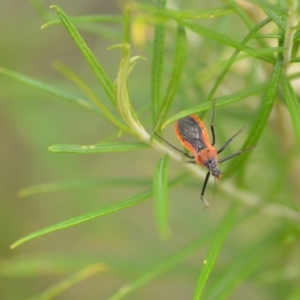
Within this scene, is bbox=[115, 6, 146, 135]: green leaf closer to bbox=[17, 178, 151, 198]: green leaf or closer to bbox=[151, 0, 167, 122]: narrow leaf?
bbox=[151, 0, 167, 122]: narrow leaf

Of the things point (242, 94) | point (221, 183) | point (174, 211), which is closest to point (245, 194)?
point (221, 183)

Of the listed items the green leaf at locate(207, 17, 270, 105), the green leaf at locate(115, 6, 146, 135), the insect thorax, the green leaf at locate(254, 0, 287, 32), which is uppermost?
the green leaf at locate(254, 0, 287, 32)

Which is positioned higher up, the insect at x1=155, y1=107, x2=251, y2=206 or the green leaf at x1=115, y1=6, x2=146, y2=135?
the green leaf at x1=115, y1=6, x2=146, y2=135

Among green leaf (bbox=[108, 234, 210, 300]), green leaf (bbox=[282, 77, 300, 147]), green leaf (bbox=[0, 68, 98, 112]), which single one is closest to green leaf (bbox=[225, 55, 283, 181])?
green leaf (bbox=[282, 77, 300, 147])

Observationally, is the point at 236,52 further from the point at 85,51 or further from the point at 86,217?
the point at 86,217

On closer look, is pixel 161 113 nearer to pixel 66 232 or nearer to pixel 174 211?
pixel 174 211

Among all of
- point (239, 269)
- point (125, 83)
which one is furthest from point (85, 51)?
point (239, 269)
